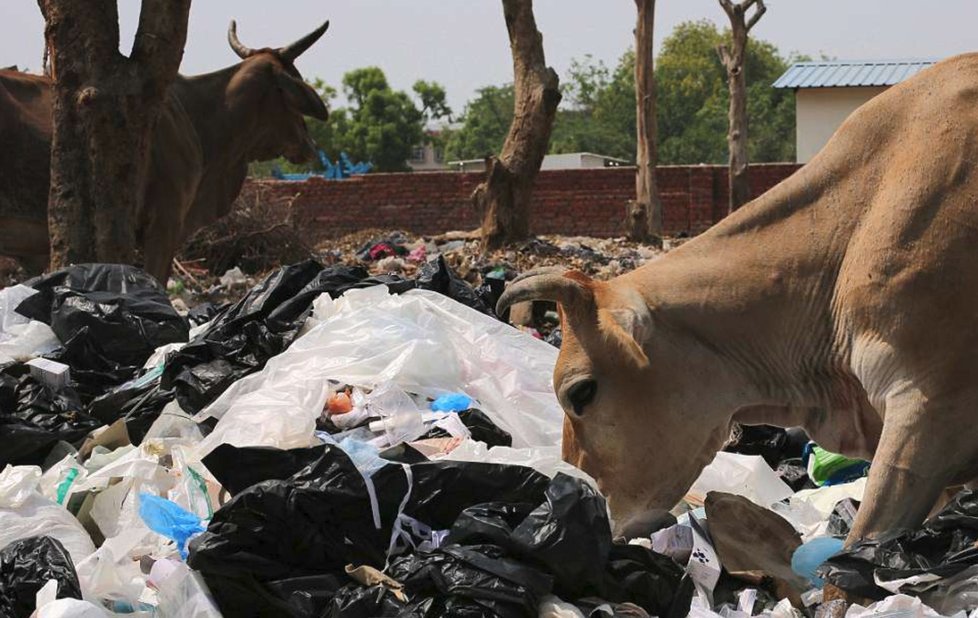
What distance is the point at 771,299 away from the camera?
13.0ft

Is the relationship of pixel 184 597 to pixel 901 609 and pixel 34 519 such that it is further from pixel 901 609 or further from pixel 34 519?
pixel 901 609

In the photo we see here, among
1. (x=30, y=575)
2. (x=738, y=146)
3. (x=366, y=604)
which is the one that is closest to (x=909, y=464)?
(x=366, y=604)

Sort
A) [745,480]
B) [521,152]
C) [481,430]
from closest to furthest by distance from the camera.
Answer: [481,430] → [745,480] → [521,152]

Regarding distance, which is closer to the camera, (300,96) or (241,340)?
(241,340)

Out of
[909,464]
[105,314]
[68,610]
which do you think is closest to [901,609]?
[909,464]

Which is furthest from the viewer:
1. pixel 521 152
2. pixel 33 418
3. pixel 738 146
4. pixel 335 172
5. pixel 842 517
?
pixel 335 172

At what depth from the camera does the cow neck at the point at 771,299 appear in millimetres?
3914

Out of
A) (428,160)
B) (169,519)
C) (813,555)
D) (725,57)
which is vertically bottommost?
(428,160)

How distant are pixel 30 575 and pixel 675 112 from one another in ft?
215

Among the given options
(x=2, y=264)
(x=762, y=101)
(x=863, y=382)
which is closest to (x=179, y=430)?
(x=863, y=382)

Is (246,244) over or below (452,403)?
below

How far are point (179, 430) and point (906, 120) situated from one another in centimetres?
300

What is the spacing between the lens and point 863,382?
12.3 ft

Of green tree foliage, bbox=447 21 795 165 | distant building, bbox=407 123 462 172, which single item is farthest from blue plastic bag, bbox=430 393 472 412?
distant building, bbox=407 123 462 172
